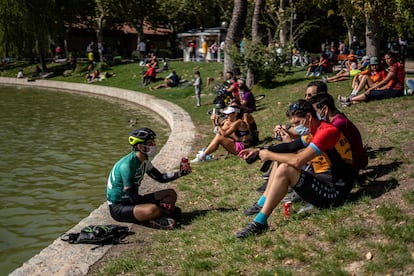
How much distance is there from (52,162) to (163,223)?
6097 millimetres

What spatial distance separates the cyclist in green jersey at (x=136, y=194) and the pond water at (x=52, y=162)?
1.32 m

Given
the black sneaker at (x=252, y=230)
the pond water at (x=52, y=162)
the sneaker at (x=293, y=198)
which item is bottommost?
the pond water at (x=52, y=162)

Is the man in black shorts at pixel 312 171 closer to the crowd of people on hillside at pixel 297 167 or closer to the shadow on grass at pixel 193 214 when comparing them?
the crowd of people on hillside at pixel 297 167

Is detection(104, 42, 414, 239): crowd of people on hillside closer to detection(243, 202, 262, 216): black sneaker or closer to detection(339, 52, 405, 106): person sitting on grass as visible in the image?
detection(243, 202, 262, 216): black sneaker

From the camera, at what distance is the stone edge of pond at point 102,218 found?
17.8ft

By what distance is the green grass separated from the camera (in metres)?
4.51

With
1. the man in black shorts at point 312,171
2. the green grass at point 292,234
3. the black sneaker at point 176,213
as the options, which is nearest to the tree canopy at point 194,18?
the green grass at point 292,234

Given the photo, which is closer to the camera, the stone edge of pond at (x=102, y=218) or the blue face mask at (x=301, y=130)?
the stone edge of pond at (x=102, y=218)

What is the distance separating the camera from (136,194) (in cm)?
646

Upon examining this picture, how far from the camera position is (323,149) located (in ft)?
17.4

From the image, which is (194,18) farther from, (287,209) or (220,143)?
(287,209)

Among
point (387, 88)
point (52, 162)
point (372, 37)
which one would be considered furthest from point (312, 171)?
point (372, 37)

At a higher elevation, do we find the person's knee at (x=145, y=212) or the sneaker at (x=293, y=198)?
the sneaker at (x=293, y=198)

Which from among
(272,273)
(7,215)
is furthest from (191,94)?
(272,273)
